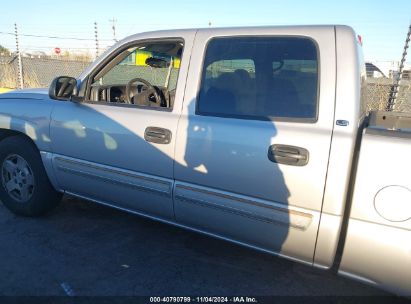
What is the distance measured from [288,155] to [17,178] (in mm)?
2902

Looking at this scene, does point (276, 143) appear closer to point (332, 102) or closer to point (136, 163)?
point (332, 102)

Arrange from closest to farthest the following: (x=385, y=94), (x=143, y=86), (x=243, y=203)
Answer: (x=243, y=203) → (x=143, y=86) → (x=385, y=94)

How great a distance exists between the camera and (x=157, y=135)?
9.20 feet

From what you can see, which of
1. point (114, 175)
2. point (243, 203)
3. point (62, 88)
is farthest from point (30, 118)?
point (243, 203)

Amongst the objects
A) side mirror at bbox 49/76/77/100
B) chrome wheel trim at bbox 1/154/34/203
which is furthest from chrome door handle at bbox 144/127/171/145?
chrome wheel trim at bbox 1/154/34/203

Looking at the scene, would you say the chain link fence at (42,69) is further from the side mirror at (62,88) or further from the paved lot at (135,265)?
the paved lot at (135,265)

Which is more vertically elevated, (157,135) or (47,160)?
(157,135)

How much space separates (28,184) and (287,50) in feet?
9.45

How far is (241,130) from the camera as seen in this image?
8.14 feet

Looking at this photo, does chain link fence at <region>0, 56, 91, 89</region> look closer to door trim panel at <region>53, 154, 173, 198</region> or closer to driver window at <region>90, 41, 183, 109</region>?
driver window at <region>90, 41, 183, 109</region>

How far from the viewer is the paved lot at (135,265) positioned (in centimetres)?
276

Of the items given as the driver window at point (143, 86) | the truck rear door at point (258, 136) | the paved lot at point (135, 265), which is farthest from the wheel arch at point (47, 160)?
the truck rear door at point (258, 136)

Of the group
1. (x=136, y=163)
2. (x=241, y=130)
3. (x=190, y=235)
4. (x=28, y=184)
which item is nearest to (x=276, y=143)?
(x=241, y=130)

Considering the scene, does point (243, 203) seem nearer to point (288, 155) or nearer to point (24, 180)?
point (288, 155)
